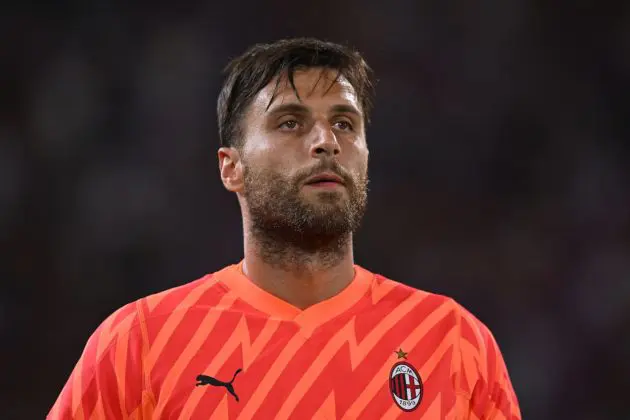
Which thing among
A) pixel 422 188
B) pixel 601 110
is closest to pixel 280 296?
pixel 422 188

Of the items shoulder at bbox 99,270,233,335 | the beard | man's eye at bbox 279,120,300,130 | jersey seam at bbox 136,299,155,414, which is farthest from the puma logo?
man's eye at bbox 279,120,300,130

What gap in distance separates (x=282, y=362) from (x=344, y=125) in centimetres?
71

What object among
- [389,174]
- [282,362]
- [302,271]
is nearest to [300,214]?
[302,271]

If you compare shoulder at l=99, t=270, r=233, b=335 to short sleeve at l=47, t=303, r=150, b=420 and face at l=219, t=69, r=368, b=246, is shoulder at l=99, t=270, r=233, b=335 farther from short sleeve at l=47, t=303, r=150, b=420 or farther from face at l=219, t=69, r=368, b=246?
face at l=219, t=69, r=368, b=246

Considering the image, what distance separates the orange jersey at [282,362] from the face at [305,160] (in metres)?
0.21

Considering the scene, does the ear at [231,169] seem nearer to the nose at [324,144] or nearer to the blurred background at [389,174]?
the nose at [324,144]

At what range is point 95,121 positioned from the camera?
5.24 metres

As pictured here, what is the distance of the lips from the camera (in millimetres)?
2475

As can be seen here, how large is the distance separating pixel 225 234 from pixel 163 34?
1276 mm

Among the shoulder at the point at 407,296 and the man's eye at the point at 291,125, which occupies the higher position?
the man's eye at the point at 291,125

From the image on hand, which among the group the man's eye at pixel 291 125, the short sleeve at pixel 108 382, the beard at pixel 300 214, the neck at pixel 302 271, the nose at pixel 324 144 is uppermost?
the man's eye at pixel 291 125

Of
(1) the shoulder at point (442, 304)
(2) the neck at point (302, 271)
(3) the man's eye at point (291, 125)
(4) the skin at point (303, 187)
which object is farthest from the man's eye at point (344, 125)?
(1) the shoulder at point (442, 304)

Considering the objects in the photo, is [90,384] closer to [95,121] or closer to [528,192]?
[95,121]

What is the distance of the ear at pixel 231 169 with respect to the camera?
107 inches
